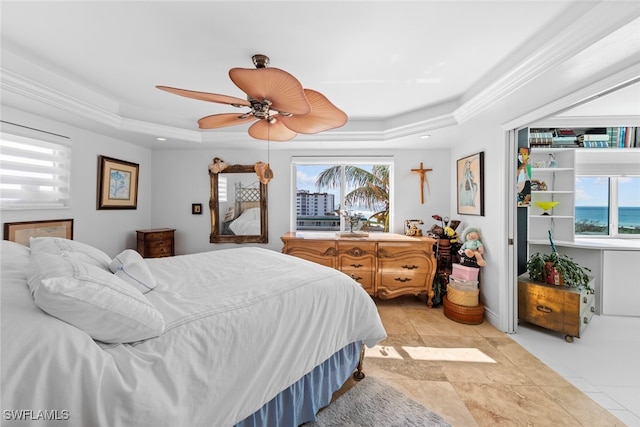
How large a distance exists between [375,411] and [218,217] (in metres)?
3.23

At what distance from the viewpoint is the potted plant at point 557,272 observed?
7.95 feet

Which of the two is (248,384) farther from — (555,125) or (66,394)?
(555,125)

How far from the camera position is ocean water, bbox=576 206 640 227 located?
335 centimetres

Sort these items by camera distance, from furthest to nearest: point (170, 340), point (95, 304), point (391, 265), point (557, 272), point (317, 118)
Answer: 1. point (391, 265)
2. point (557, 272)
3. point (317, 118)
4. point (170, 340)
5. point (95, 304)

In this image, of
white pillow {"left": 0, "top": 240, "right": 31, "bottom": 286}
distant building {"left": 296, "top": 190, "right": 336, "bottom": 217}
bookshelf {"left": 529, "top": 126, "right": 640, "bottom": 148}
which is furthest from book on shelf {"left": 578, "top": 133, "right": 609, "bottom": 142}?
white pillow {"left": 0, "top": 240, "right": 31, "bottom": 286}

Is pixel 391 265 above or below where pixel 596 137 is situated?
below

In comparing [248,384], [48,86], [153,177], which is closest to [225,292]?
[248,384]

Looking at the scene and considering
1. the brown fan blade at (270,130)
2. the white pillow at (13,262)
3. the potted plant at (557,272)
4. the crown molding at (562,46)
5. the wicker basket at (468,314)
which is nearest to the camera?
the white pillow at (13,262)

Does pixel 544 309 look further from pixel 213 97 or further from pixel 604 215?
pixel 213 97

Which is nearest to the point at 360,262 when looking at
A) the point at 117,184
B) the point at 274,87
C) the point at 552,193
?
the point at 274,87

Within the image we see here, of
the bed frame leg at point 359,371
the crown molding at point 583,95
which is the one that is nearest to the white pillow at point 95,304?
the bed frame leg at point 359,371

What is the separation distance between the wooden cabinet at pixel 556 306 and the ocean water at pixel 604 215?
1.68m

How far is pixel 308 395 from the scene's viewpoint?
4.69 ft

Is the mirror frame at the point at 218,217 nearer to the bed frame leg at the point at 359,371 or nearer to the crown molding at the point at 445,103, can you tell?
the crown molding at the point at 445,103
